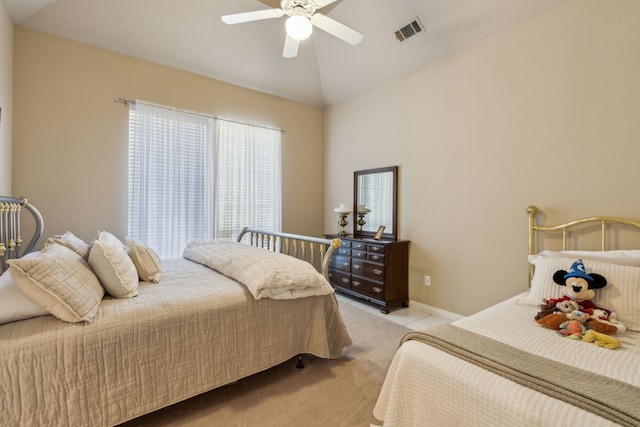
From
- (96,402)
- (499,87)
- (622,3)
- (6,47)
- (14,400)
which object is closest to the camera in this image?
(14,400)

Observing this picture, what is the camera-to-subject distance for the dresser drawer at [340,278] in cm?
389

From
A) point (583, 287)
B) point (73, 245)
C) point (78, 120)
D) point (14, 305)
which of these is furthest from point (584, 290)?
point (78, 120)

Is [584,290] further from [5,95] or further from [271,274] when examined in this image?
[5,95]

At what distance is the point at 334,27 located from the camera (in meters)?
2.36

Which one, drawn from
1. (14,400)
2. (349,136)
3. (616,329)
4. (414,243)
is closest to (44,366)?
(14,400)

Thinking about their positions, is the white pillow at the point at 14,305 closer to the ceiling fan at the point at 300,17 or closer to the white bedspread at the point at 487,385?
the white bedspread at the point at 487,385

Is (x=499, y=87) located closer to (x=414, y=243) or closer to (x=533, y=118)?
(x=533, y=118)

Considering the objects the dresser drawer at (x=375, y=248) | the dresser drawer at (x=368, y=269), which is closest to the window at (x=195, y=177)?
the dresser drawer at (x=368, y=269)

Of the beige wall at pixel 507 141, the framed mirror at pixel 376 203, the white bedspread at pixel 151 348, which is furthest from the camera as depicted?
the framed mirror at pixel 376 203

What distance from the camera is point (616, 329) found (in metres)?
1.50

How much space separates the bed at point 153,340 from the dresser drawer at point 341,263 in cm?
155

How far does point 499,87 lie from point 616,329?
89.0 inches

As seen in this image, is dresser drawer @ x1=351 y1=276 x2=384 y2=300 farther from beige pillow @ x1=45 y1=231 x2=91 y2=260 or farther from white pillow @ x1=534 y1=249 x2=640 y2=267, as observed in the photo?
beige pillow @ x1=45 y1=231 x2=91 y2=260

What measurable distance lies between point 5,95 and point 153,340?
2.59 meters
